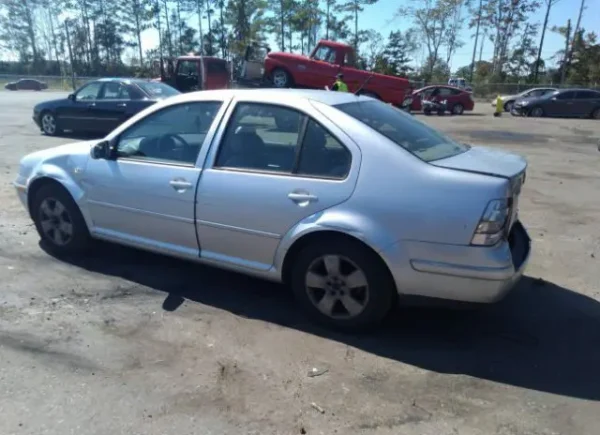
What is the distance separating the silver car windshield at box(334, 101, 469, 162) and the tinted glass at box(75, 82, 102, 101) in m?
10.3

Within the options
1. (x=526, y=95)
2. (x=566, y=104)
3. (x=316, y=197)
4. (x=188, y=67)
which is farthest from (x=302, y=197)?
(x=526, y=95)

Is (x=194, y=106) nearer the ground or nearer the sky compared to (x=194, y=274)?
nearer the sky

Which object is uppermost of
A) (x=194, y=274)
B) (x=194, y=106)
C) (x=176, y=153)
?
(x=194, y=106)

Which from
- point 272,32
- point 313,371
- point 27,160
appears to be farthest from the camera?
point 272,32

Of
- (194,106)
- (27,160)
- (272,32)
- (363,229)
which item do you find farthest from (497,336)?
(272,32)

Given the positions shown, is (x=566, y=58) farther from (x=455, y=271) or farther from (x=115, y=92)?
(x=455, y=271)

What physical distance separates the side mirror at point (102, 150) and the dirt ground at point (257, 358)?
1022 millimetres

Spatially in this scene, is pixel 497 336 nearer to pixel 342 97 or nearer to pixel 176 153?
pixel 342 97

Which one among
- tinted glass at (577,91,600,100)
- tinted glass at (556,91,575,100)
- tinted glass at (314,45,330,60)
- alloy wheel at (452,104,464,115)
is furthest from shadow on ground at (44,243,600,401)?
tinted glass at (577,91,600,100)

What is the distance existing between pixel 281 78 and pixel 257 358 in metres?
18.4

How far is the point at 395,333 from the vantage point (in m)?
3.62

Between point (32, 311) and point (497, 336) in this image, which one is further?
point (32, 311)

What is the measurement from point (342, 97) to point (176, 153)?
54.9 inches

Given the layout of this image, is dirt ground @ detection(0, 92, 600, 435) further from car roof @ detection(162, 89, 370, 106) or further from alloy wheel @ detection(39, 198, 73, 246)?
car roof @ detection(162, 89, 370, 106)
